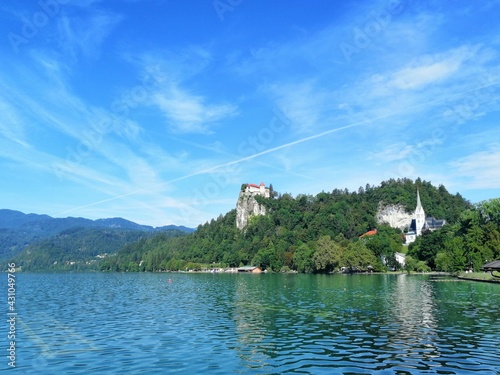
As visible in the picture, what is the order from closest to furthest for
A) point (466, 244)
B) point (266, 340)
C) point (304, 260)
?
point (266, 340)
point (466, 244)
point (304, 260)

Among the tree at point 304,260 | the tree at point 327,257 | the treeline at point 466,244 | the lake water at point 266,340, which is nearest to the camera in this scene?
the lake water at point 266,340

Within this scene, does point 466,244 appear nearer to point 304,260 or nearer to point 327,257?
point 327,257

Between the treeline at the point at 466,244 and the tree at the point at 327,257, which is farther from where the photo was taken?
the tree at the point at 327,257

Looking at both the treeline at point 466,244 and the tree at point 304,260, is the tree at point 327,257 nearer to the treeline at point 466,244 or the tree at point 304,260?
the tree at point 304,260

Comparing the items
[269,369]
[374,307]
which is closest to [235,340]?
[269,369]

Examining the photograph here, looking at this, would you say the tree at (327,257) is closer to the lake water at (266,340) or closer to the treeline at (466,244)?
the treeline at (466,244)

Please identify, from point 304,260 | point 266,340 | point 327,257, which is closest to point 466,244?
point 327,257

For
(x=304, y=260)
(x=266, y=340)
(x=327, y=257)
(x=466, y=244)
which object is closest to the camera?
(x=266, y=340)

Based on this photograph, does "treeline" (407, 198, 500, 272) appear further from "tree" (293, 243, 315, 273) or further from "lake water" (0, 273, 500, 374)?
"lake water" (0, 273, 500, 374)

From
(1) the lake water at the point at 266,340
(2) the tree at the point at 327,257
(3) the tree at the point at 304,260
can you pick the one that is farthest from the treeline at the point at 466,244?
(1) the lake water at the point at 266,340

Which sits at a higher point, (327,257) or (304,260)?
(327,257)

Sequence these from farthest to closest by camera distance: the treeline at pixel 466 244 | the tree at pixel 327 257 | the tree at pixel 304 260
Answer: the tree at pixel 304 260, the tree at pixel 327 257, the treeline at pixel 466 244

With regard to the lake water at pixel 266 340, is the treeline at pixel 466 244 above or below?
above

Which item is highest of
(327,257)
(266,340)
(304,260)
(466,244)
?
(466,244)
